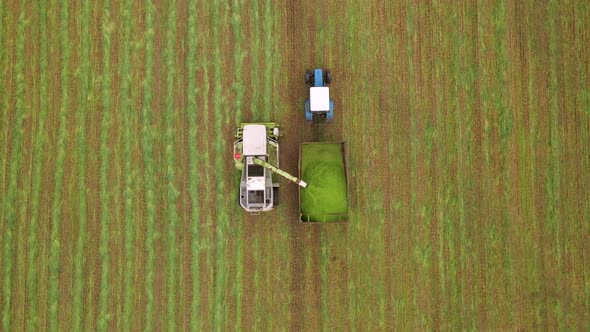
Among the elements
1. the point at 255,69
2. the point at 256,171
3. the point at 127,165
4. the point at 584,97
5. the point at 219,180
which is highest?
the point at 255,69

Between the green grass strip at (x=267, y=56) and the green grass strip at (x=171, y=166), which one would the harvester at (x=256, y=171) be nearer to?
the green grass strip at (x=267, y=56)

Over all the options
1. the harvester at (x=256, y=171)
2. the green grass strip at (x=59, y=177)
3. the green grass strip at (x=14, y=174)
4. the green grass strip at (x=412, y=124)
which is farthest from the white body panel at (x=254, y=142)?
the green grass strip at (x=14, y=174)

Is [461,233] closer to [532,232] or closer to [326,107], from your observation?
[532,232]

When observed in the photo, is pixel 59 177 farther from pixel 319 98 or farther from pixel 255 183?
pixel 319 98

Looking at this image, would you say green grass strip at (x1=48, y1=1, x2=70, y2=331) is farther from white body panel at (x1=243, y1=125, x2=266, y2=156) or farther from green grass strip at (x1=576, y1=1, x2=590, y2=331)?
green grass strip at (x1=576, y1=1, x2=590, y2=331)

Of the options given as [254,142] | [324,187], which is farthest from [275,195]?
[254,142]
